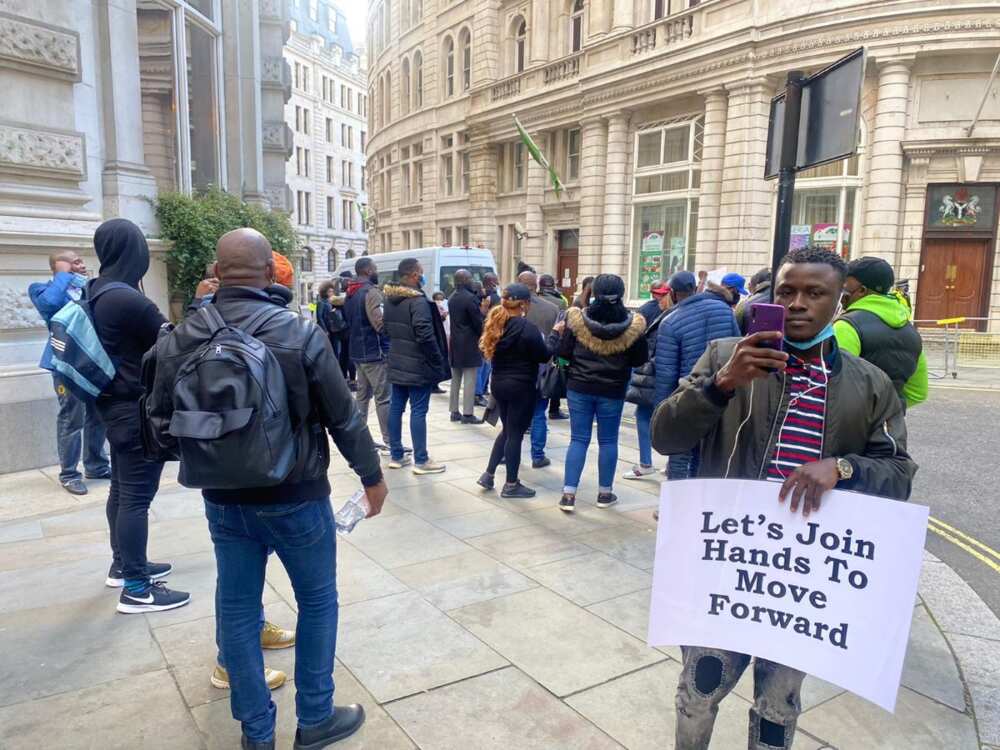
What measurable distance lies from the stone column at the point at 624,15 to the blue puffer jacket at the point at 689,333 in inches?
779

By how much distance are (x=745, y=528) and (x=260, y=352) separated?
1565 millimetres

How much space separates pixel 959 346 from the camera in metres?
16.0

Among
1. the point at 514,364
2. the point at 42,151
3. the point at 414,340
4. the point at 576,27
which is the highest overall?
the point at 576,27

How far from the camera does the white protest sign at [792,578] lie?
194 cm

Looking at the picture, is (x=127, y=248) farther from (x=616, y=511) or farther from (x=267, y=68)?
(x=267, y=68)

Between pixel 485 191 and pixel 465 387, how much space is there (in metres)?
21.5

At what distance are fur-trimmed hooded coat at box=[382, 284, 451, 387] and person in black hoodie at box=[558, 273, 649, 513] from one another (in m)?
1.39

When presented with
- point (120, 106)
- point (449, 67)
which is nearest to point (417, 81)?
point (449, 67)

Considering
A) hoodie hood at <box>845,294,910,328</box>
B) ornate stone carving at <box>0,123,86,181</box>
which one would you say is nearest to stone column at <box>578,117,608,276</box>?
ornate stone carving at <box>0,123,86,181</box>

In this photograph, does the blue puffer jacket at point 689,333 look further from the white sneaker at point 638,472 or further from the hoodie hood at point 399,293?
the hoodie hood at point 399,293

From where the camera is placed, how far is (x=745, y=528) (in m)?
2.08

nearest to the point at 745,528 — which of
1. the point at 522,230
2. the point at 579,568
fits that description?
the point at 579,568

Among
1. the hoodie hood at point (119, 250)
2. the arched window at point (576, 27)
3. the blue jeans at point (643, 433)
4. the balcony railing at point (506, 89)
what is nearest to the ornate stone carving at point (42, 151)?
the hoodie hood at point (119, 250)

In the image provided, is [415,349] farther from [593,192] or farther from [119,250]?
[593,192]
